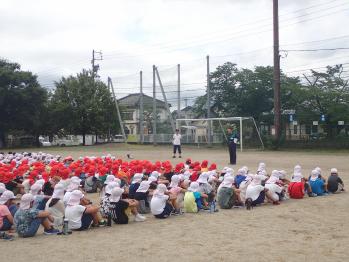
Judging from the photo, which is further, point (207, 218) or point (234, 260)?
point (207, 218)

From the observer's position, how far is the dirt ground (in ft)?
20.3

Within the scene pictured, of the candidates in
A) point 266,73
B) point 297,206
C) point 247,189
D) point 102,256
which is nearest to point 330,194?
point 297,206

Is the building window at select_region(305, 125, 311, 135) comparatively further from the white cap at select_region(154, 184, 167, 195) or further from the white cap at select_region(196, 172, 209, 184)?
the white cap at select_region(154, 184, 167, 195)

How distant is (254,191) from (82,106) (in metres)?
35.9

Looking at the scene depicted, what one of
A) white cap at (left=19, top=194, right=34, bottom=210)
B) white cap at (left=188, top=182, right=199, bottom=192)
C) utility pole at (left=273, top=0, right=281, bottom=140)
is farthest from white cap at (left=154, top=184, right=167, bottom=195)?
utility pole at (left=273, top=0, right=281, bottom=140)

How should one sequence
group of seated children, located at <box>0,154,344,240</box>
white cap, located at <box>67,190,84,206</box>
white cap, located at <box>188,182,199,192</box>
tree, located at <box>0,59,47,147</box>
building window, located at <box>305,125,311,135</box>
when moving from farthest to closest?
tree, located at <box>0,59,47,147</box> → building window, located at <box>305,125,311,135</box> → white cap, located at <box>188,182,199,192</box> → white cap, located at <box>67,190,84,206</box> → group of seated children, located at <box>0,154,344,240</box>

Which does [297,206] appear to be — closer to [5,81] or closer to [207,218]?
[207,218]

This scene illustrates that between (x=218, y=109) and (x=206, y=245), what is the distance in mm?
36990

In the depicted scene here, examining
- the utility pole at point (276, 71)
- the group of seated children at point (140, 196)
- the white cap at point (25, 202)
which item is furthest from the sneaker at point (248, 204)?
the utility pole at point (276, 71)

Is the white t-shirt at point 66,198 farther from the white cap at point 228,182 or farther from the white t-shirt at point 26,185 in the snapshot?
the white cap at point 228,182

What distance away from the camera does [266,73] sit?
132ft

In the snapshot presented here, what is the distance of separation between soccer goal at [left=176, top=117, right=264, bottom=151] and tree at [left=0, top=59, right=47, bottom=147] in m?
13.7

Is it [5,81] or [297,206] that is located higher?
[5,81]

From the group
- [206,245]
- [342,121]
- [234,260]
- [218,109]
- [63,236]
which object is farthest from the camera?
[218,109]
